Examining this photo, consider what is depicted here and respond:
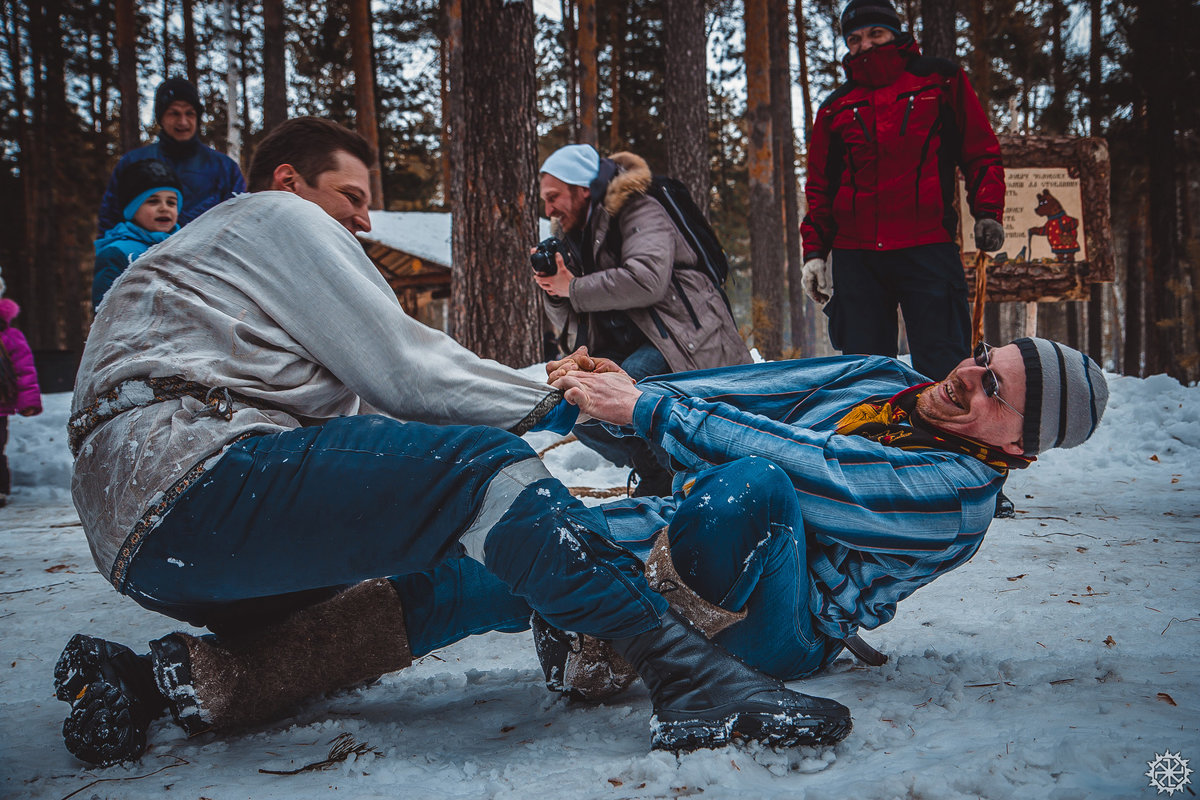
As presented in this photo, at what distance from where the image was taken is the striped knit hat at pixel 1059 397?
174 cm

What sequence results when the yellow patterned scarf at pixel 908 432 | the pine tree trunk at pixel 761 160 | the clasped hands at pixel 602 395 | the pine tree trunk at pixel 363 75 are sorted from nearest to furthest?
1. the yellow patterned scarf at pixel 908 432
2. the clasped hands at pixel 602 395
3. the pine tree trunk at pixel 761 160
4. the pine tree trunk at pixel 363 75

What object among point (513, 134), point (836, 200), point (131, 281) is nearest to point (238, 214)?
point (131, 281)

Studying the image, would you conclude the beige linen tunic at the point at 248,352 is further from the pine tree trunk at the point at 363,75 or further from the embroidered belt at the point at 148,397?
the pine tree trunk at the point at 363,75

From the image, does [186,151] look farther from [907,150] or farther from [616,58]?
[616,58]

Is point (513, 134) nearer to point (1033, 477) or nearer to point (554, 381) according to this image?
point (554, 381)

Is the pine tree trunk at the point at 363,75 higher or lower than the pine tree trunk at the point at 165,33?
lower

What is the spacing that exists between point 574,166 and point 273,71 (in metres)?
10.6

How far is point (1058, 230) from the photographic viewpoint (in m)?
7.01

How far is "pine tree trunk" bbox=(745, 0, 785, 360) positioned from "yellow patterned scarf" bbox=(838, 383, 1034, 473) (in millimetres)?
10763

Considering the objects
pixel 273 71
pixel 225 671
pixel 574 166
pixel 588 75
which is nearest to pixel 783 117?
pixel 588 75

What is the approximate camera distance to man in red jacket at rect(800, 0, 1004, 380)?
3.65m

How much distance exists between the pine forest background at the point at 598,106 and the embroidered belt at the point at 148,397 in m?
3.72

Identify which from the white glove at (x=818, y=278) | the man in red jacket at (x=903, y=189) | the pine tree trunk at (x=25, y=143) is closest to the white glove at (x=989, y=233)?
the man in red jacket at (x=903, y=189)

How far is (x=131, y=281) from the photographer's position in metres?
1.73
